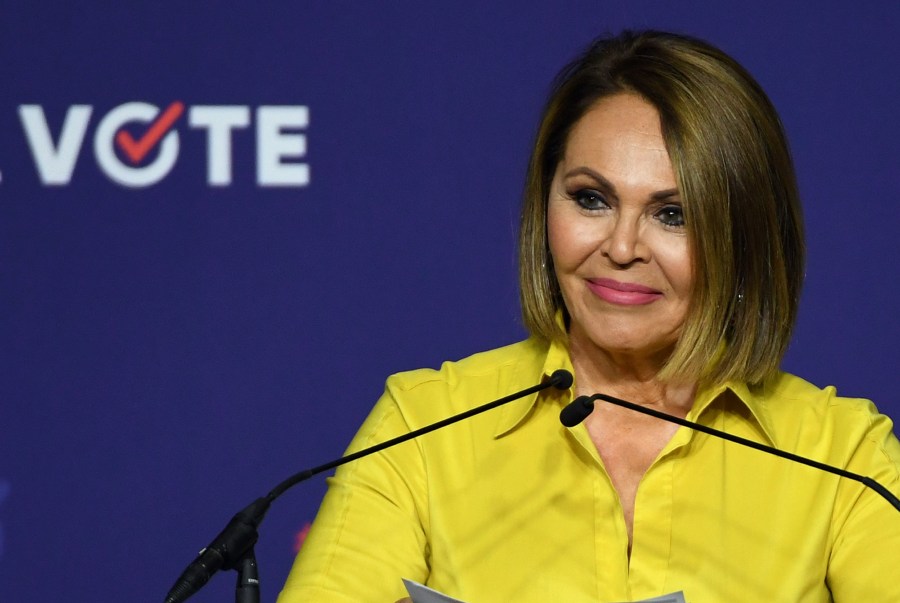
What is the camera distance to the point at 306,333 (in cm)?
230

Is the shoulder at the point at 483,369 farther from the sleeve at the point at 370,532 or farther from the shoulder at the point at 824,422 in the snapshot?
the shoulder at the point at 824,422

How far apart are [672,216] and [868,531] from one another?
0.39 meters

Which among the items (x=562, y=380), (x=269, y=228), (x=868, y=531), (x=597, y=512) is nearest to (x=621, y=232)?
(x=562, y=380)

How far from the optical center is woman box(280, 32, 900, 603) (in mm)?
1492

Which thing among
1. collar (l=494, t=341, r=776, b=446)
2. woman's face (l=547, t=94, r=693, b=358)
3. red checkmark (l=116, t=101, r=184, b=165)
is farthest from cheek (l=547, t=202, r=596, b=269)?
red checkmark (l=116, t=101, r=184, b=165)

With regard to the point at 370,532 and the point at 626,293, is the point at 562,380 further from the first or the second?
the point at 370,532

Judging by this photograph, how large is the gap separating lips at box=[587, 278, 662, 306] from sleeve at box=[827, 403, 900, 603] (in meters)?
0.28

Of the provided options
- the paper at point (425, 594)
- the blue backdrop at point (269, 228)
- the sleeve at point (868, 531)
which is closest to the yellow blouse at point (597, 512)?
the sleeve at point (868, 531)

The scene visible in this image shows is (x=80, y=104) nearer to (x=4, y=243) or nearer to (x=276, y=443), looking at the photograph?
(x=4, y=243)

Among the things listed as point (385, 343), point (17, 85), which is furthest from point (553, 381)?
point (17, 85)

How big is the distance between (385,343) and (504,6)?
1.94 ft

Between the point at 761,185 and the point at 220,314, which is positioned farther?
the point at 220,314

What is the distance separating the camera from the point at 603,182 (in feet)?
5.04

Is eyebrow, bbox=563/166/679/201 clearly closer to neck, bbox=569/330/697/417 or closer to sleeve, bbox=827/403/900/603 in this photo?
neck, bbox=569/330/697/417
